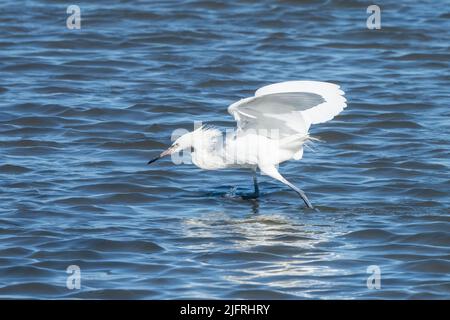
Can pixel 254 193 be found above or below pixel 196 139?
below

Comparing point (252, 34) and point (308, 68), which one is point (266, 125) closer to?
point (308, 68)

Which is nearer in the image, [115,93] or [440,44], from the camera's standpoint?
[115,93]

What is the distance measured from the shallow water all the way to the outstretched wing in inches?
31.6

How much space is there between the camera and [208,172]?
11656 mm

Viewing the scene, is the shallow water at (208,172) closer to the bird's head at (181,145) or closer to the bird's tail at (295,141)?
the bird's head at (181,145)

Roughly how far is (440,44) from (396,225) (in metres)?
7.09

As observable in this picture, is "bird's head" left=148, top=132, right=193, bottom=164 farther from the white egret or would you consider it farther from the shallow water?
the shallow water

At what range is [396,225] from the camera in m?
9.79

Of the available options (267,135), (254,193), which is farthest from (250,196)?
(267,135)

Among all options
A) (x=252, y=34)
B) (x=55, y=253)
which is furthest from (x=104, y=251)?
(x=252, y=34)

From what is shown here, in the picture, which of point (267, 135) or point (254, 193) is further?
point (254, 193)

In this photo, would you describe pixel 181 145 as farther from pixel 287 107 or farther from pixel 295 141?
pixel 287 107

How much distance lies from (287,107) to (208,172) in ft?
7.08

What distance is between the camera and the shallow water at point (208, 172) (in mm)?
8719
